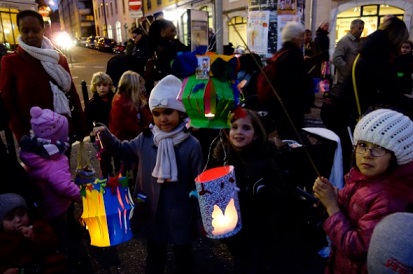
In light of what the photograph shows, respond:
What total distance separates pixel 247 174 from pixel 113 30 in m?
50.4

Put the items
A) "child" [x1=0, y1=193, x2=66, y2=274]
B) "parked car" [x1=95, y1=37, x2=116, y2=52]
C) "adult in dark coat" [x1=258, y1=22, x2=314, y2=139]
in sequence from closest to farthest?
"child" [x1=0, y1=193, x2=66, y2=274] < "adult in dark coat" [x1=258, y1=22, x2=314, y2=139] < "parked car" [x1=95, y1=37, x2=116, y2=52]

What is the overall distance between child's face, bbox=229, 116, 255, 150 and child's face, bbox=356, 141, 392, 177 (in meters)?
0.80

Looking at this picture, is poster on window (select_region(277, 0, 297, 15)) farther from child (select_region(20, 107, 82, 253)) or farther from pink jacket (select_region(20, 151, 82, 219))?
pink jacket (select_region(20, 151, 82, 219))

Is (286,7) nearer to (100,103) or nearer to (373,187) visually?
(100,103)

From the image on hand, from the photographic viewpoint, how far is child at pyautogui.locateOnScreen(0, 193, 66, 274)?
1978mm

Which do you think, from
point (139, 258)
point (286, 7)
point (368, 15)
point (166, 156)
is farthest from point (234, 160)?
point (368, 15)

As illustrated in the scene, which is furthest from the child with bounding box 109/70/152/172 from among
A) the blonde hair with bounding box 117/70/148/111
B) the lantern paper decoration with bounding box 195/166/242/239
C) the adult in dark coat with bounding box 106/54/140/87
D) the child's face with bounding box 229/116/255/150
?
the lantern paper decoration with bounding box 195/166/242/239

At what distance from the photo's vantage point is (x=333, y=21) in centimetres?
1502

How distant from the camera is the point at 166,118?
224 cm

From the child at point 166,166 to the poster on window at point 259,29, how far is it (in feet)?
19.4

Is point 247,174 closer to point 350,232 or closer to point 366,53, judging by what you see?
point 350,232

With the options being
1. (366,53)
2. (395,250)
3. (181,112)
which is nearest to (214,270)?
(181,112)

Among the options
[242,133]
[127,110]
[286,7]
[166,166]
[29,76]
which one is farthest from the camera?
[286,7]

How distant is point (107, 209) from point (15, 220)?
0.56 meters
